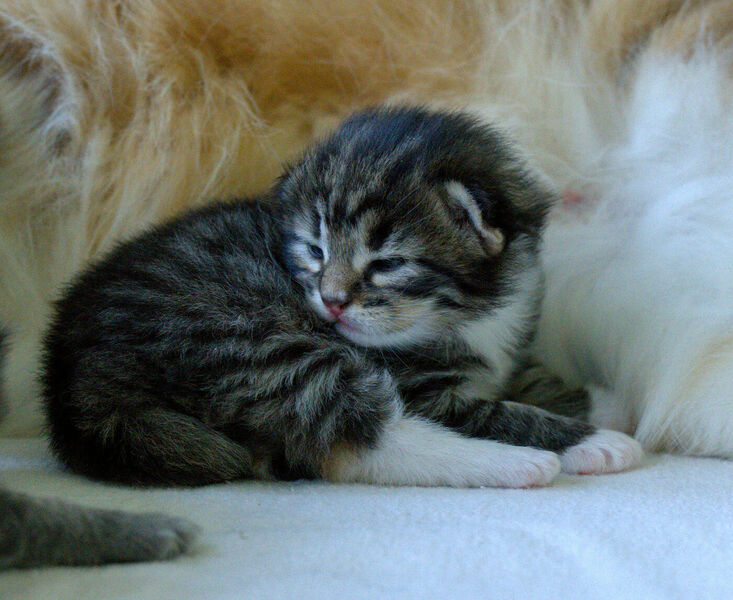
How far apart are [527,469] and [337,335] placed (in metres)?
0.31

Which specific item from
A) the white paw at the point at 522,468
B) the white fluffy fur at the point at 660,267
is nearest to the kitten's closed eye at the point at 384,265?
the white paw at the point at 522,468

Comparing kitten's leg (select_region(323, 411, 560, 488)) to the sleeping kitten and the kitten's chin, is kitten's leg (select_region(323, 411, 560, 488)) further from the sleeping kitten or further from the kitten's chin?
the kitten's chin

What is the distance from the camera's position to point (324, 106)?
1.47 metres

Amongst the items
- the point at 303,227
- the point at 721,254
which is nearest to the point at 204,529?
the point at 303,227

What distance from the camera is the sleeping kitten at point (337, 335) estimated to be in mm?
1069

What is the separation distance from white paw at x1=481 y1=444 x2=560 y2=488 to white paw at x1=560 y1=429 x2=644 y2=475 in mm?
56

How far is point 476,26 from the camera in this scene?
59.2 inches

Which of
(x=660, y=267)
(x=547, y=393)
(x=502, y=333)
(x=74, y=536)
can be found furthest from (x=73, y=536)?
(x=660, y=267)

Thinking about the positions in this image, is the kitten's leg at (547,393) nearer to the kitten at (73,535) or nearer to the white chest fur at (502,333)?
the white chest fur at (502,333)

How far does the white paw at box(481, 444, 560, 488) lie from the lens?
40.6 inches

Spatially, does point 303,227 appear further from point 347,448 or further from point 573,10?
point 573,10

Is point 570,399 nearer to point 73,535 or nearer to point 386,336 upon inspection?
point 386,336

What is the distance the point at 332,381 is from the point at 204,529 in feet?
0.98

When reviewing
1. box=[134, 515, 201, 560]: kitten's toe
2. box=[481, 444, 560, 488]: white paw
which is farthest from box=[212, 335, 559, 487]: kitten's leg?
box=[134, 515, 201, 560]: kitten's toe
